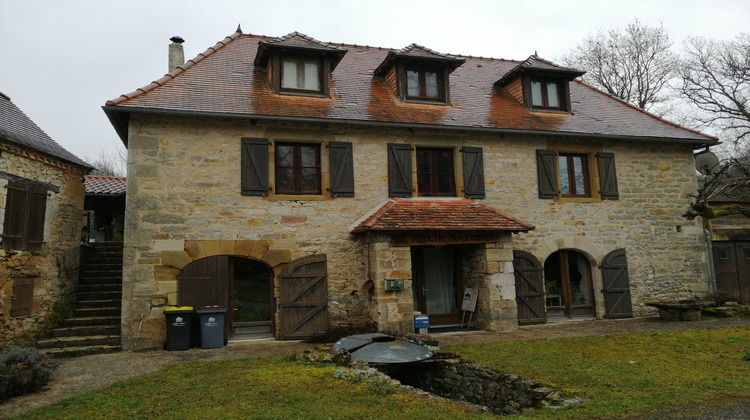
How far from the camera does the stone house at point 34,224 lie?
8.59 m

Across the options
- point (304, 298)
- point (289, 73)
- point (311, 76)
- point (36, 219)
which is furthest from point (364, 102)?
point (36, 219)

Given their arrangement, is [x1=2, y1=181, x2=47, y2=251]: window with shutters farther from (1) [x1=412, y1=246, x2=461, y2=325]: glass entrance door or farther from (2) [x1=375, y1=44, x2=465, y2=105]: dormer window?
(2) [x1=375, y1=44, x2=465, y2=105]: dormer window

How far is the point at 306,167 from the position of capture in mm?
10477

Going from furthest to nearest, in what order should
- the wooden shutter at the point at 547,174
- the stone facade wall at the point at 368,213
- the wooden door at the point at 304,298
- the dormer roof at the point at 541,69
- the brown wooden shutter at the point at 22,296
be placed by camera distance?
the dormer roof at the point at 541,69, the wooden shutter at the point at 547,174, the wooden door at the point at 304,298, the stone facade wall at the point at 368,213, the brown wooden shutter at the point at 22,296

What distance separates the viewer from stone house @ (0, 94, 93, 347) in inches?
338

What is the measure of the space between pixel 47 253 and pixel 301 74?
636cm

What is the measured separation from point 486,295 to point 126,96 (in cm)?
817

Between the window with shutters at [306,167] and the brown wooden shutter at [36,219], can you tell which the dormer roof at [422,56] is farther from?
the brown wooden shutter at [36,219]

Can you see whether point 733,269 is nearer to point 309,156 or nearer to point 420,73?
point 420,73

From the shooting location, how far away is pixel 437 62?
39.5 ft

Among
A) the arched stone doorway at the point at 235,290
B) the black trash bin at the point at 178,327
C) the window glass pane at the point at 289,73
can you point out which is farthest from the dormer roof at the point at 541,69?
the black trash bin at the point at 178,327

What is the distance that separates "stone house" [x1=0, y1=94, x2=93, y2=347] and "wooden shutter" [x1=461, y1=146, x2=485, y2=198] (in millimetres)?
8469

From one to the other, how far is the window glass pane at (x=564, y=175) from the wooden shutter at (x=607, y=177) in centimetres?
78

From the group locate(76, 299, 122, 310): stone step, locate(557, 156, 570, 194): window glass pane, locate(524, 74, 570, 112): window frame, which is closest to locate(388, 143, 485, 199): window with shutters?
locate(557, 156, 570, 194): window glass pane
